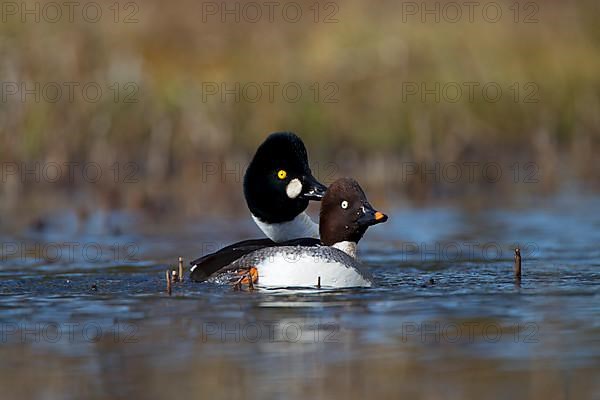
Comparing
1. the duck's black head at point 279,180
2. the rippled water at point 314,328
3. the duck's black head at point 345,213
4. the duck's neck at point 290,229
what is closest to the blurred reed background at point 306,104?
the rippled water at point 314,328

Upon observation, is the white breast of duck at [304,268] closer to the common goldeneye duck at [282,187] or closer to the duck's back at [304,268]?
the duck's back at [304,268]

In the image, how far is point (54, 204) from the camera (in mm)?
16109

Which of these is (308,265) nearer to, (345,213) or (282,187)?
(345,213)

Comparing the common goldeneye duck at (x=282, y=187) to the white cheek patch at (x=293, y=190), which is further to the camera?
the white cheek patch at (x=293, y=190)

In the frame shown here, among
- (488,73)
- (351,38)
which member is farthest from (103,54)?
(488,73)

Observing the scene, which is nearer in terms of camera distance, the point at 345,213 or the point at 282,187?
the point at 345,213

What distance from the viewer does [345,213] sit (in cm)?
1017

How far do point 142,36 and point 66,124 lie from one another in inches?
244

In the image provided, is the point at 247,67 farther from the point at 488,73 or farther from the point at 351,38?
the point at 488,73

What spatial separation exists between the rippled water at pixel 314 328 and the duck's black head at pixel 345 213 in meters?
0.47

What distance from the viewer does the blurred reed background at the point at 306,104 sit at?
1691 cm

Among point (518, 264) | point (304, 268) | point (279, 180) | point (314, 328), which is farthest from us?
point (279, 180)

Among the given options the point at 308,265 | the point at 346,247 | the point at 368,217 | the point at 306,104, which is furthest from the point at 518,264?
the point at 306,104

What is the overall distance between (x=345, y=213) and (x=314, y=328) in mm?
2249
